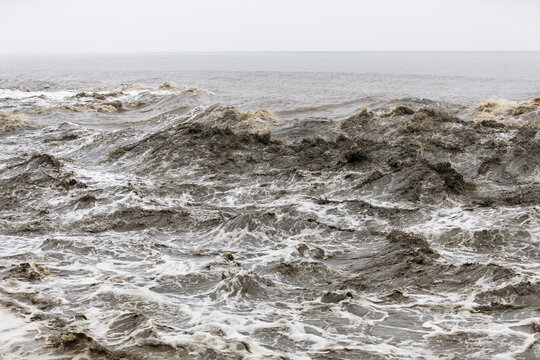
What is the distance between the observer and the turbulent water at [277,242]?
4953 millimetres

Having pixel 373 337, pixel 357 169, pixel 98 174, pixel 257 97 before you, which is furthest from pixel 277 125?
pixel 257 97

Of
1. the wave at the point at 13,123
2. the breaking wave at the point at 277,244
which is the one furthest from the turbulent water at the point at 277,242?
the wave at the point at 13,123

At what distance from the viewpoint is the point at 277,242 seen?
25.6ft

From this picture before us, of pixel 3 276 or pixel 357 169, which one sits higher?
pixel 357 169

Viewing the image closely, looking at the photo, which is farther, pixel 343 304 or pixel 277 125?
pixel 277 125

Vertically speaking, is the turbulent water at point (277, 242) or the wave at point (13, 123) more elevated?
the wave at point (13, 123)

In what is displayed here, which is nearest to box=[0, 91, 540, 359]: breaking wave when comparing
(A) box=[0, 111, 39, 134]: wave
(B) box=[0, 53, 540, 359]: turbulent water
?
(B) box=[0, 53, 540, 359]: turbulent water

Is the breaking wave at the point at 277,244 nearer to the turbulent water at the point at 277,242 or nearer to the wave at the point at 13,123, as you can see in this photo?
the turbulent water at the point at 277,242

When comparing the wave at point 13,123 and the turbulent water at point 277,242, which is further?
the wave at point 13,123

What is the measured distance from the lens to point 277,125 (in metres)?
16.2

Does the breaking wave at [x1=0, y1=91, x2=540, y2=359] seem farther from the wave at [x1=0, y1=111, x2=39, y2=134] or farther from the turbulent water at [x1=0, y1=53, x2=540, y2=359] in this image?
the wave at [x1=0, y1=111, x2=39, y2=134]

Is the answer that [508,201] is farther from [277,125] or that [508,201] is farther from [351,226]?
[277,125]

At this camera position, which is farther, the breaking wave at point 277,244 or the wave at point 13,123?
the wave at point 13,123

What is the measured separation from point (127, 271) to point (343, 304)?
314 centimetres
